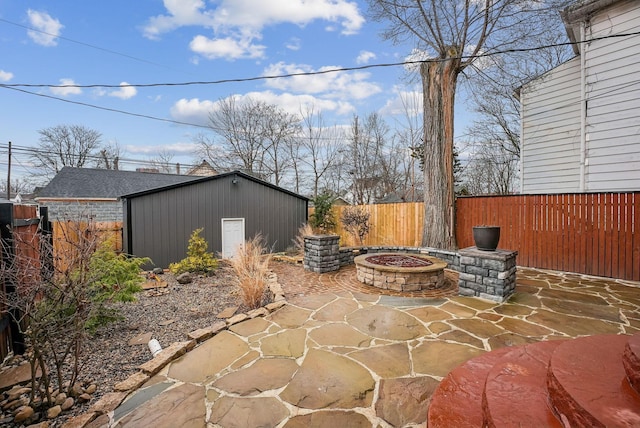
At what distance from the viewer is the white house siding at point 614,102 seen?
5.21 metres

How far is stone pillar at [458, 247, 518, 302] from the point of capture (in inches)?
158

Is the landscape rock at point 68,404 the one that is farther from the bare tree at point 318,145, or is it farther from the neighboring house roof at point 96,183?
the bare tree at point 318,145

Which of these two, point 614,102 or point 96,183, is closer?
point 614,102

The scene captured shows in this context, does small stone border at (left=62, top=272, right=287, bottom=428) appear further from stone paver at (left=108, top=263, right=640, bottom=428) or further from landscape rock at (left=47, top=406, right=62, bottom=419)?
landscape rock at (left=47, top=406, right=62, bottom=419)

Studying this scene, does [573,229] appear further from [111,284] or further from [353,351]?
[111,284]

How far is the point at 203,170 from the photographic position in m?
21.6

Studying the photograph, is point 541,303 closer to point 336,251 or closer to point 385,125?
point 336,251

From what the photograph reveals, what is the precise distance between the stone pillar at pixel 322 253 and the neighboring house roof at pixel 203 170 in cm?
1557

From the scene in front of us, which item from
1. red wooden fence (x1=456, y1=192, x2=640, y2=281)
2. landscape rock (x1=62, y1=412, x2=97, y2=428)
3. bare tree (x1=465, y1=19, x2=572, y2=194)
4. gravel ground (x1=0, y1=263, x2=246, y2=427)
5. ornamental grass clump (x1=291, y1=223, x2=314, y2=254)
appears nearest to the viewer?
landscape rock (x1=62, y1=412, x2=97, y2=428)

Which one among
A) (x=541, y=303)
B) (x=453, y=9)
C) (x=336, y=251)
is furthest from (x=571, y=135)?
(x=336, y=251)

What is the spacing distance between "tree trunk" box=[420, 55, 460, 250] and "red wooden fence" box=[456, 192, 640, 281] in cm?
93

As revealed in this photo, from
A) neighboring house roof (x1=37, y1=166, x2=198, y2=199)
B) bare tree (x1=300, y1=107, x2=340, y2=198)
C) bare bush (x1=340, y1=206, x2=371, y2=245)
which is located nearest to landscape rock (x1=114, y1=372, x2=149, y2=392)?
bare bush (x1=340, y1=206, x2=371, y2=245)

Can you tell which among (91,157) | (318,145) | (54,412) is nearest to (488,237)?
(54,412)

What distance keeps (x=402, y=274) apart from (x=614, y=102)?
5549 mm
